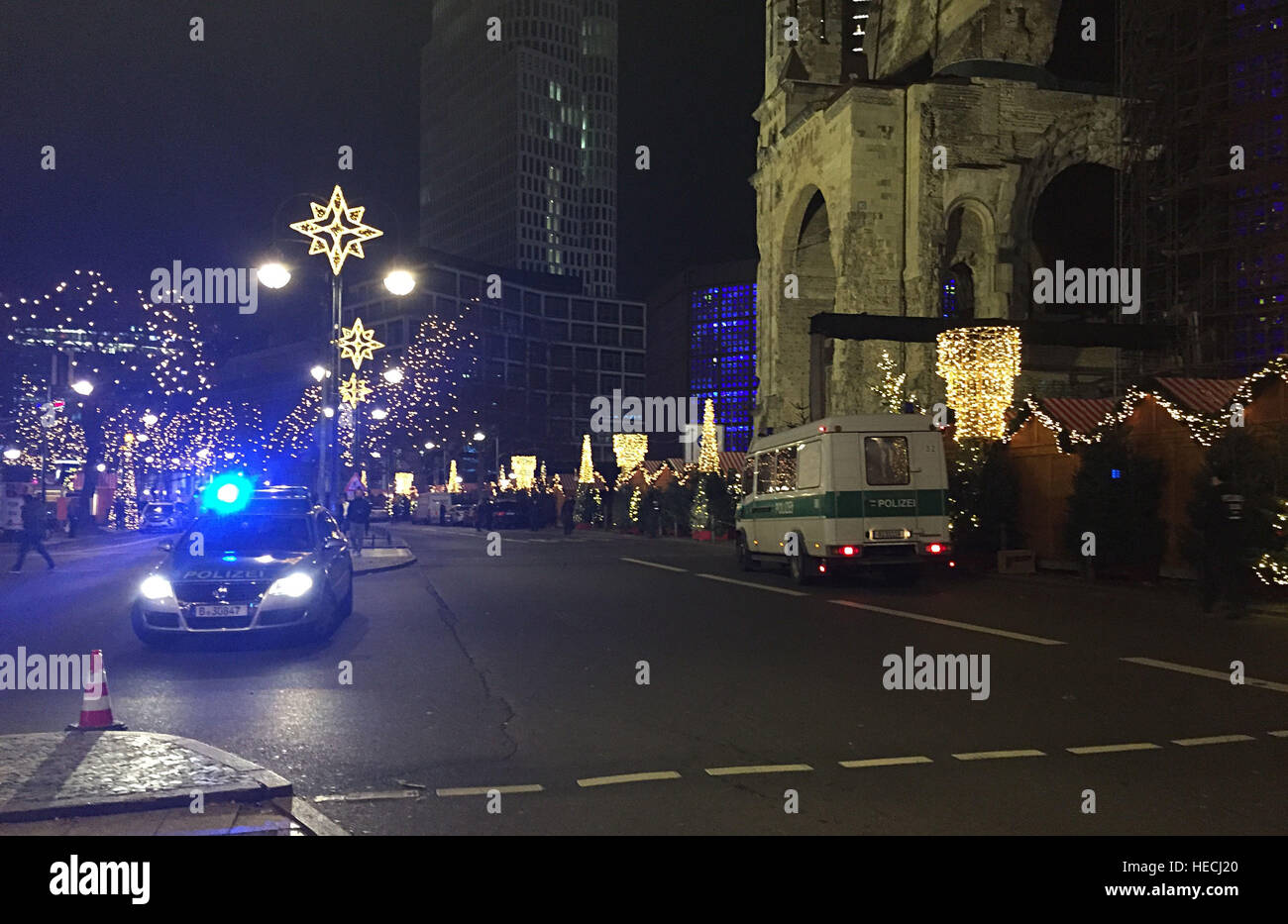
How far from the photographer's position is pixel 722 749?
23.9ft

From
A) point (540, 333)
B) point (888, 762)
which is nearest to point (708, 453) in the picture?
point (888, 762)

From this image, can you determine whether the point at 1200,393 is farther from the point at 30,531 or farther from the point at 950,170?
the point at 30,531

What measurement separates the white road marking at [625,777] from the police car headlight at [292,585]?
6412 mm

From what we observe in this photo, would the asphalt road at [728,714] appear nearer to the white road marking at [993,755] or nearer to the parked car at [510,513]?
the white road marking at [993,755]

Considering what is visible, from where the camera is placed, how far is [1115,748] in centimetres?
725

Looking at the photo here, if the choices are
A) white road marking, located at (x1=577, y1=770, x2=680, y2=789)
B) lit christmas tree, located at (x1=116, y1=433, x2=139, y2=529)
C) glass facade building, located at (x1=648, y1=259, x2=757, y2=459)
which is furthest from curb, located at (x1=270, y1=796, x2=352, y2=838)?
glass facade building, located at (x1=648, y1=259, x2=757, y2=459)

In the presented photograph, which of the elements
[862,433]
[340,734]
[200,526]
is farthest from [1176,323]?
[340,734]

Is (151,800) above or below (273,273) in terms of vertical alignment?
below

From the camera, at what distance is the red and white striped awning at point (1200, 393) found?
830 inches

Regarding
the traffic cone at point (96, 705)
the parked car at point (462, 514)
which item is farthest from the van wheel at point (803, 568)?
the parked car at point (462, 514)

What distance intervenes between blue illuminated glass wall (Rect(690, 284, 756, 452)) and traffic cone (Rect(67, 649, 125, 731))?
484 feet

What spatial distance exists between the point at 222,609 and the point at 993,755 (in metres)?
8.05
